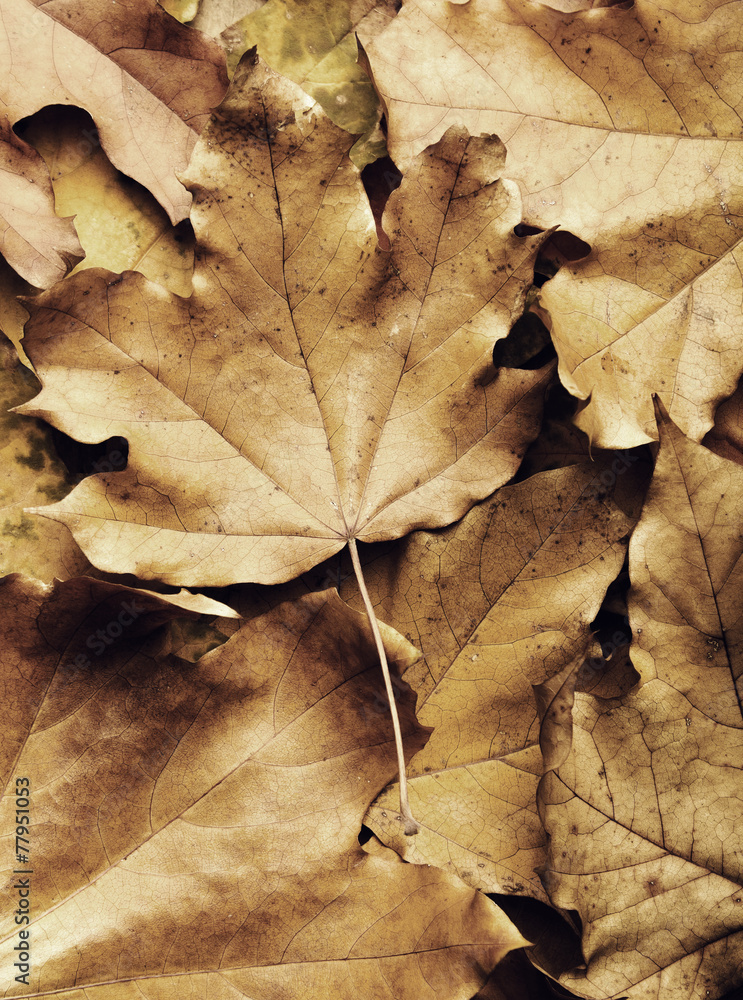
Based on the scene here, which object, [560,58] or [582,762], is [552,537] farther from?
[560,58]

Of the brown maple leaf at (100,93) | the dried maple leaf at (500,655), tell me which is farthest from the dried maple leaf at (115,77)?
the dried maple leaf at (500,655)

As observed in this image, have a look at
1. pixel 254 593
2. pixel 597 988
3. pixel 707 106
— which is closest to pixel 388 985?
pixel 597 988

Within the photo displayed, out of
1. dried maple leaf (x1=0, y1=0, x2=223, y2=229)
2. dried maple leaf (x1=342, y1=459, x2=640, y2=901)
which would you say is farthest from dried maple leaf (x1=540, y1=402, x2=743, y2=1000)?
dried maple leaf (x1=0, y1=0, x2=223, y2=229)

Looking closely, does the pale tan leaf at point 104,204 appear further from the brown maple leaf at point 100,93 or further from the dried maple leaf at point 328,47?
the dried maple leaf at point 328,47

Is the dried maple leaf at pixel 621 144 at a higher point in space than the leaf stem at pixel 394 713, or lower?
higher

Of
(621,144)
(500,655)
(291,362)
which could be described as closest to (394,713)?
(500,655)
